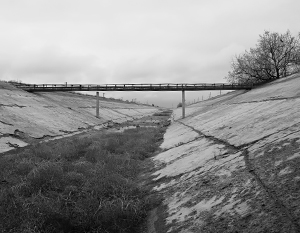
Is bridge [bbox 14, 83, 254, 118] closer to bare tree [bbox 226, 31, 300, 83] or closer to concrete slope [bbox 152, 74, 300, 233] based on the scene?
bare tree [bbox 226, 31, 300, 83]

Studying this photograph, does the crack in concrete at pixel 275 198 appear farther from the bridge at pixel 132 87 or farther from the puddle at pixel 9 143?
the bridge at pixel 132 87

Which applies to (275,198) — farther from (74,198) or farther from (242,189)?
(74,198)

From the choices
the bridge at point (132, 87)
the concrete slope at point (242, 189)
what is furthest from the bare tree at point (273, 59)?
the concrete slope at point (242, 189)

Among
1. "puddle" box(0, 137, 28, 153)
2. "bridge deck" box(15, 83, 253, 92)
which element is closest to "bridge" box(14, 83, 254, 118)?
"bridge deck" box(15, 83, 253, 92)

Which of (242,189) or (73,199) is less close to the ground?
(242,189)

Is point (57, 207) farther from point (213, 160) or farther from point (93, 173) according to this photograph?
point (213, 160)

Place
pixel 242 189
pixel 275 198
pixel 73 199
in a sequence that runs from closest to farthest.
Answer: pixel 275 198 < pixel 242 189 < pixel 73 199

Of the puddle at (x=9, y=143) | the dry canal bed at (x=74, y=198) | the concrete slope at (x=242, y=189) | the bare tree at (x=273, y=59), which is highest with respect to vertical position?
the bare tree at (x=273, y=59)

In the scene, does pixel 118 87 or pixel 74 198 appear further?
pixel 118 87

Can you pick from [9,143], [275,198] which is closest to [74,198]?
[275,198]

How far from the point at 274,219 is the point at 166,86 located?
35.3m

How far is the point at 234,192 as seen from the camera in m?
3.93

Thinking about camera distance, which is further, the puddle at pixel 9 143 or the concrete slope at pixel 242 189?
the puddle at pixel 9 143

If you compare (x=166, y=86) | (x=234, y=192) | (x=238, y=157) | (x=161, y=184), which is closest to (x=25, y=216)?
(x=161, y=184)
